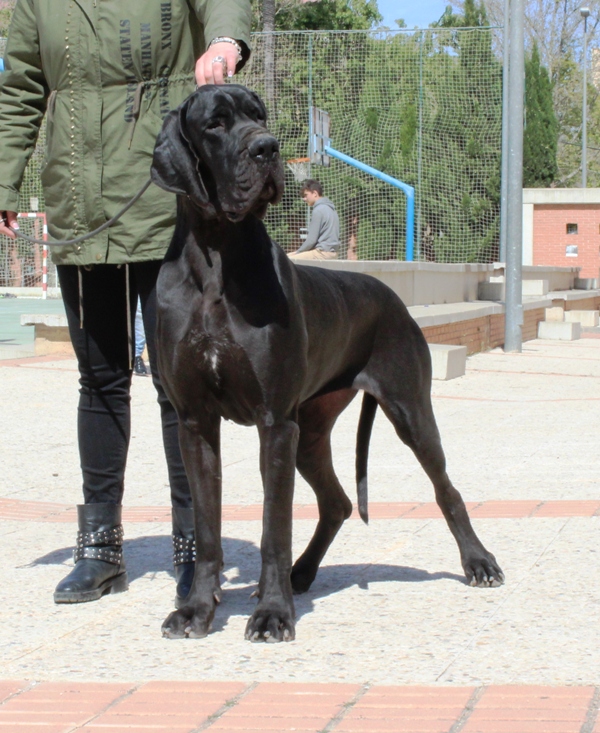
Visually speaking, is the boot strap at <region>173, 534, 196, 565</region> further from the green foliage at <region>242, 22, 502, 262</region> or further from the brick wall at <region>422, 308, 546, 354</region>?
the green foliage at <region>242, 22, 502, 262</region>

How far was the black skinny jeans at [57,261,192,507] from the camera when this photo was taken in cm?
382

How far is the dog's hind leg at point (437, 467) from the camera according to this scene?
380 cm

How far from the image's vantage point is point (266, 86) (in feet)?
71.1

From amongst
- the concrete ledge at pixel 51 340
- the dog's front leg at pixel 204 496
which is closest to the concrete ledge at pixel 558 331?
the concrete ledge at pixel 51 340

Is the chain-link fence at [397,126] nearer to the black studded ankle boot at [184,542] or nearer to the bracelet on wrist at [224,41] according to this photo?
the black studded ankle boot at [184,542]

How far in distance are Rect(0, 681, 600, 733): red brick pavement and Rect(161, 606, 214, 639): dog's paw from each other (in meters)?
0.41

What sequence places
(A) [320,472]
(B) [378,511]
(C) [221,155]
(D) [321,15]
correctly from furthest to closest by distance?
(D) [321,15] → (B) [378,511] → (A) [320,472] → (C) [221,155]

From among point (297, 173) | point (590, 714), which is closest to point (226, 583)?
point (590, 714)

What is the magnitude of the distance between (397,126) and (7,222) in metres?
20.6

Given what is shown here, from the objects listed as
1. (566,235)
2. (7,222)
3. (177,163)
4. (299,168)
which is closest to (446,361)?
(7,222)

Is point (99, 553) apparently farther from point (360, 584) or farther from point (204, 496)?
point (360, 584)

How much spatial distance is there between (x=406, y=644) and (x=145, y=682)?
785 mm

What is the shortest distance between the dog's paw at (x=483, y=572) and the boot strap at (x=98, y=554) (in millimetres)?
1256

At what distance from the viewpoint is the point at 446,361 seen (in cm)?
1076
